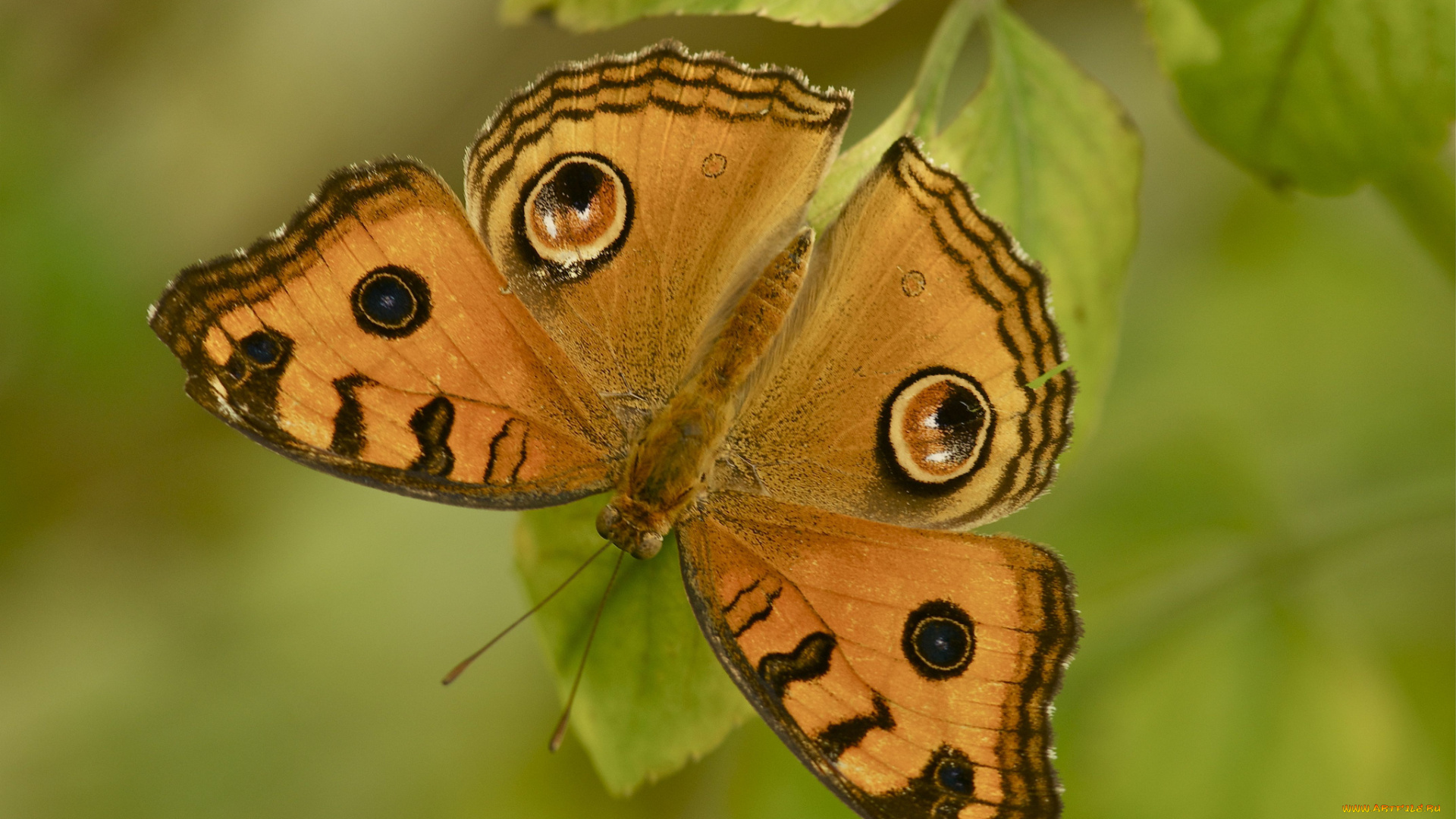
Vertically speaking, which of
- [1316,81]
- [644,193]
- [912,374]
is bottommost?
[912,374]

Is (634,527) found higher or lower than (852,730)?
higher

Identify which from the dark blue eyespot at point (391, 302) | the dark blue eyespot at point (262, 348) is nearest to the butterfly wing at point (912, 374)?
the dark blue eyespot at point (391, 302)

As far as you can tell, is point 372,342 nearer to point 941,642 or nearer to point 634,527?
point 634,527

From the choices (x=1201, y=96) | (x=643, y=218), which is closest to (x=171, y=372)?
(x=643, y=218)

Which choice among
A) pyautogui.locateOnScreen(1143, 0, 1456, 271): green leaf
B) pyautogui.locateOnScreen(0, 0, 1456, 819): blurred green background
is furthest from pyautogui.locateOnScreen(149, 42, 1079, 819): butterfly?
pyautogui.locateOnScreen(0, 0, 1456, 819): blurred green background

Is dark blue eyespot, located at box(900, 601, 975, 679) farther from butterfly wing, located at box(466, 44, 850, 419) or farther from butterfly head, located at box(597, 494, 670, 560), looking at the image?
butterfly wing, located at box(466, 44, 850, 419)

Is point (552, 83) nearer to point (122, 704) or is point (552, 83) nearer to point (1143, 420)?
point (1143, 420)

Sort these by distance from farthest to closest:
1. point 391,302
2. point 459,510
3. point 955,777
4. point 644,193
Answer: point 459,510 → point 644,193 → point 391,302 → point 955,777

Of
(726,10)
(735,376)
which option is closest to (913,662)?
(735,376)
